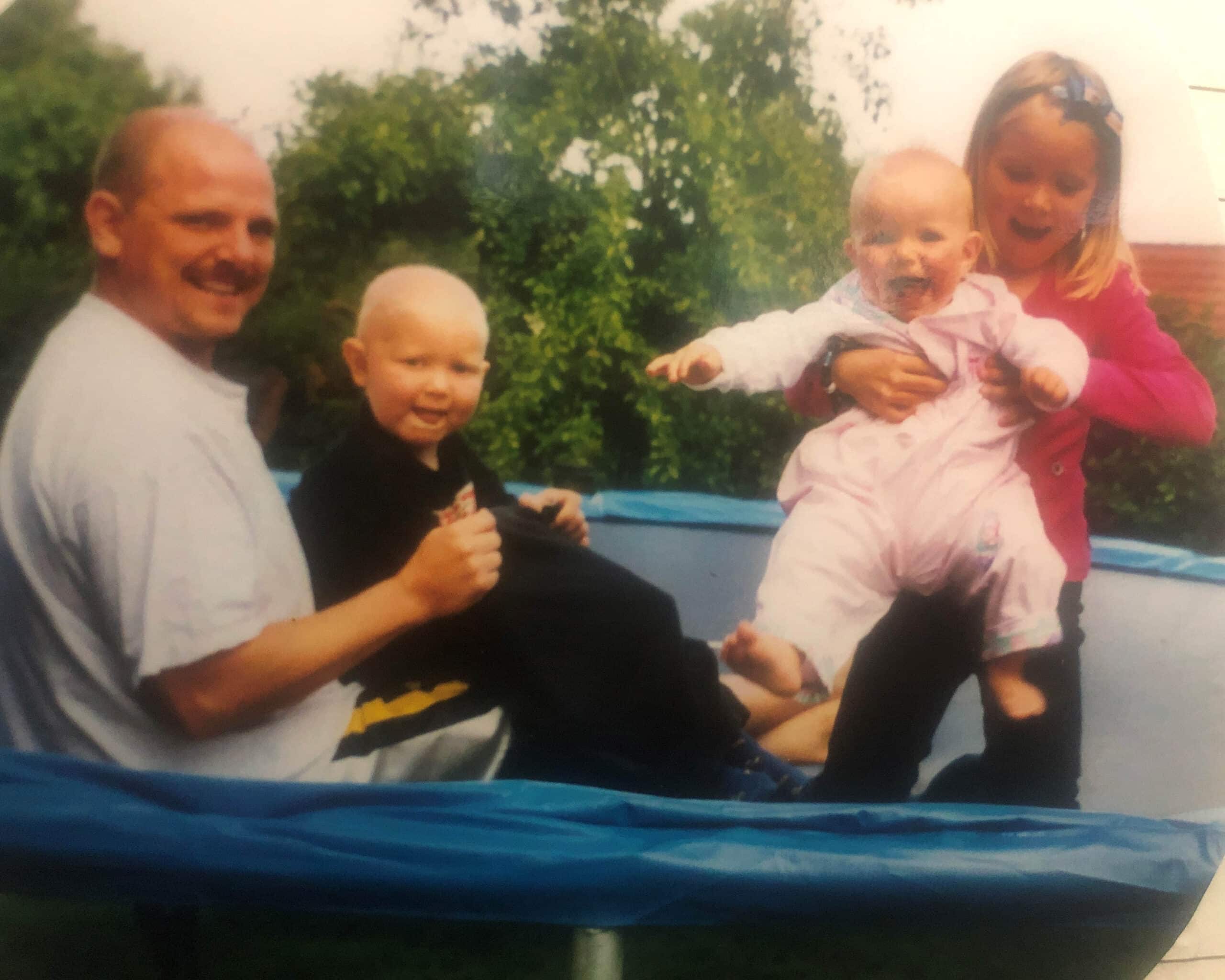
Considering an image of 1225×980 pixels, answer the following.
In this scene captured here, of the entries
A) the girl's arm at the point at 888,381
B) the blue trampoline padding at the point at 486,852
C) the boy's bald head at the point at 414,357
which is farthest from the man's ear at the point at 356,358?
the girl's arm at the point at 888,381

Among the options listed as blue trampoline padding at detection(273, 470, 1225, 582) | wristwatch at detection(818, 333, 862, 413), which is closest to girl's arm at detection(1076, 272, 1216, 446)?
wristwatch at detection(818, 333, 862, 413)

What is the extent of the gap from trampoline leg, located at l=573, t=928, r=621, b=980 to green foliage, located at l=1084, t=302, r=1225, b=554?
0.78 m

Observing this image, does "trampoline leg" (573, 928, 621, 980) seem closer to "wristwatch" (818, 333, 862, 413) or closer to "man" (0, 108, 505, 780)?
"man" (0, 108, 505, 780)

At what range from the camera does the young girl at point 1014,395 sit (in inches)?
46.4

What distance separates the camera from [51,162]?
3.55 feet

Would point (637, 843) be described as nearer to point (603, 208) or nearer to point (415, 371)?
point (415, 371)

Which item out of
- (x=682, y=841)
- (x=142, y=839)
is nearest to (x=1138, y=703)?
(x=682, y=841)

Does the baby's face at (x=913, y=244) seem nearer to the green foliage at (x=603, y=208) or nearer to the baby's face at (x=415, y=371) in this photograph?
the green foliage at (x=603, y=208)

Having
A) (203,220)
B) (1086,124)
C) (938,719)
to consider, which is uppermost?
(1086,124)

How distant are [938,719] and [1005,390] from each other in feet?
1.34

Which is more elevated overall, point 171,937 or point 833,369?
point 833,369

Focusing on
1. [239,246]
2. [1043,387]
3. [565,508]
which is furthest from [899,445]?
[239,246]

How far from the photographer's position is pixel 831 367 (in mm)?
1182

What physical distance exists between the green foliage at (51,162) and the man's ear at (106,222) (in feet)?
0.05
